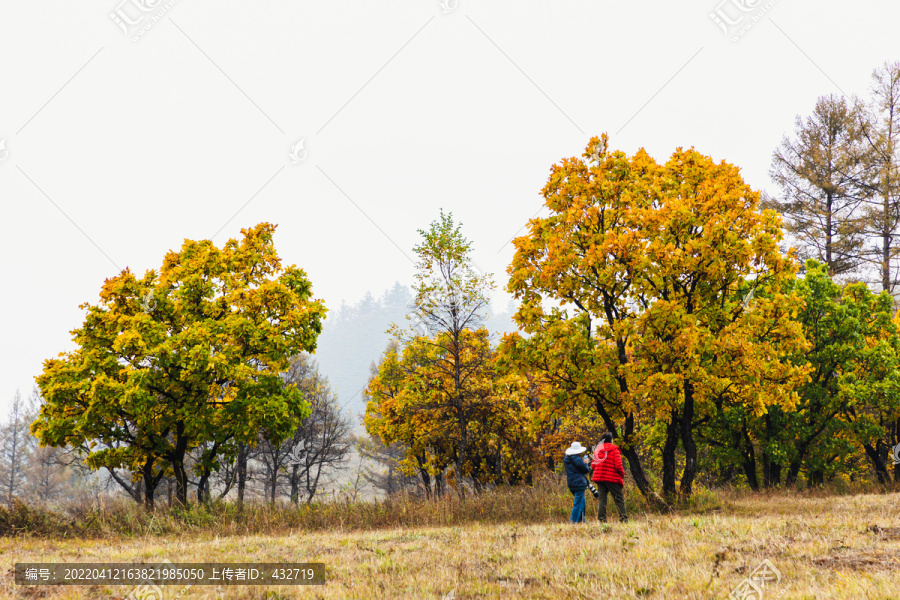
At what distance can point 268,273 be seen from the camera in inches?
752

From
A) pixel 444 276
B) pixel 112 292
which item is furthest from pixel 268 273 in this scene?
pixel 444 276

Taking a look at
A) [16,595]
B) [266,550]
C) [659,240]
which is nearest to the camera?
[16,595]

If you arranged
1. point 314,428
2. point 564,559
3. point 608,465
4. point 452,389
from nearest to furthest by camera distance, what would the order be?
point 564,559 → point 608,465 → point 452,389 → point 314,428

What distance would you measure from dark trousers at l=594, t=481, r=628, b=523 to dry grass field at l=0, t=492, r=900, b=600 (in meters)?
1.48

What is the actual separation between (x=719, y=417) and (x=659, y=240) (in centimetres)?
1128

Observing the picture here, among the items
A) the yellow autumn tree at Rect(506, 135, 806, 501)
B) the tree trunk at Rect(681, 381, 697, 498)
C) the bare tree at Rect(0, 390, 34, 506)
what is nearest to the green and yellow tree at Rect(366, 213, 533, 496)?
the yellow autumn tree at Rect(506, 135, 806, 501)

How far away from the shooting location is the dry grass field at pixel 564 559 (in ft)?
14.1

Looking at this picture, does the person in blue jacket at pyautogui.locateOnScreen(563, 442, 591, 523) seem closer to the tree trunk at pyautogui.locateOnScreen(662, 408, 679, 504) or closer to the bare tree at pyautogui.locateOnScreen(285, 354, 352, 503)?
the tree trunk at pyautogui.locateOnScreen(662, 408, 679, 504)

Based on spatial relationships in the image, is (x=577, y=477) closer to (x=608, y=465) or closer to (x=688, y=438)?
(x=608, y=465)

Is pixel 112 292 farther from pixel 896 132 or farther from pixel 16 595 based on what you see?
pixel 896 132

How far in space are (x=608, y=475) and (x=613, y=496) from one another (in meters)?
0.41

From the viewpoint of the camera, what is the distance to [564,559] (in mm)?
5582

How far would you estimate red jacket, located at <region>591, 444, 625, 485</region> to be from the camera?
10117 mm

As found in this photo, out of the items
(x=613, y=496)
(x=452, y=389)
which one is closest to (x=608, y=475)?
(x=613, y=496)
